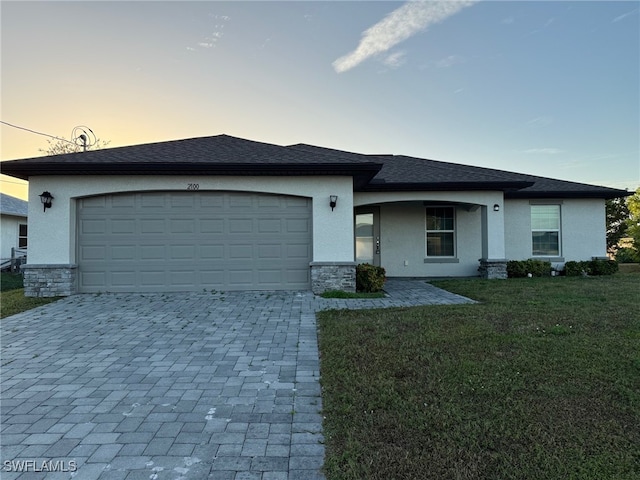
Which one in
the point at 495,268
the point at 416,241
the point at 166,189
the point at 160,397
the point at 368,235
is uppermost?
the point at 166,189

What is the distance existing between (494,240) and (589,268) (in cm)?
428

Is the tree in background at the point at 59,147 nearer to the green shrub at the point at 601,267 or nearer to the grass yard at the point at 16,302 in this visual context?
the grass yard at the point at 16,302

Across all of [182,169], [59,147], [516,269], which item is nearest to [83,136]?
[59,147]

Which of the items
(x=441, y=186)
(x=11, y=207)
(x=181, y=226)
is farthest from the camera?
(x=11, y=207)

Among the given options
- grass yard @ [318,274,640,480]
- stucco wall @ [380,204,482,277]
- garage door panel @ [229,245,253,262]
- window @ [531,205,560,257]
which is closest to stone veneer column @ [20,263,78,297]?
garage door panel @ [229,245,253,262]

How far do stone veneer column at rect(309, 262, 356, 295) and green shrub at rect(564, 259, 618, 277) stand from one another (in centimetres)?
879

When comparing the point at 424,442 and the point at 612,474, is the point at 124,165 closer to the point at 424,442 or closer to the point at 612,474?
the point at 424,442

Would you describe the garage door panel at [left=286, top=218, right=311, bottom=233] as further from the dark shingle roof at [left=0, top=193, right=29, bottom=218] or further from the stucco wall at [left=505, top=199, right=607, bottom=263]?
the dark shingle roof at [left=0, top=193, right=29, bottom=218]

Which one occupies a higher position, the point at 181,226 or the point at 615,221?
the point at 615,221

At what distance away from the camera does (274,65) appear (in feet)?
37.5

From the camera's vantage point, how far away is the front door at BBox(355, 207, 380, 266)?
1245 centimetres

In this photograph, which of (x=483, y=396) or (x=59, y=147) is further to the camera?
(x=59, y=147)

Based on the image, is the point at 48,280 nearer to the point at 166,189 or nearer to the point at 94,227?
the point at 94,227

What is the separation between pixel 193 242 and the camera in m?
8.87
